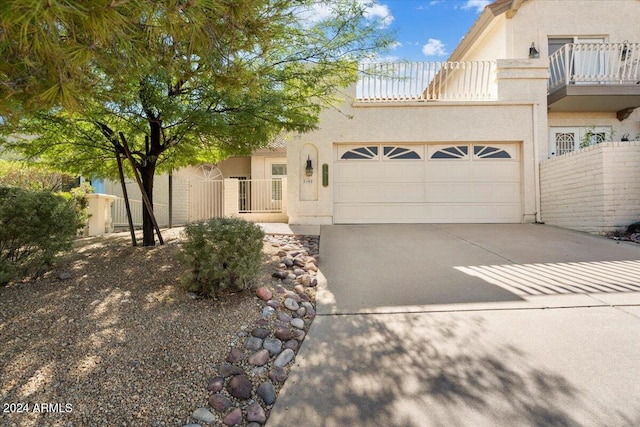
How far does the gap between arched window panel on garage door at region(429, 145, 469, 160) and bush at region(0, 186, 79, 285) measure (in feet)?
27.6

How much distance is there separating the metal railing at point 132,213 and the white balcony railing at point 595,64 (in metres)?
12.9

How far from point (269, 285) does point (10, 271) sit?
2816 mm

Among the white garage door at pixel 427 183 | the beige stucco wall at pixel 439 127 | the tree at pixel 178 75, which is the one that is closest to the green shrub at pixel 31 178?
the tree at pixel 178 75

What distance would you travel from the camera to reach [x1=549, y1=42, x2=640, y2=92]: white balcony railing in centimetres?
902

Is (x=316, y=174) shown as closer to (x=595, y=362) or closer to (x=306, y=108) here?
(x=306, y=108)

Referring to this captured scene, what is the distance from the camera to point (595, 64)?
9336mm

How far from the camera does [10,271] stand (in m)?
3.54

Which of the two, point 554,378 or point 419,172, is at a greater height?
point 419,172

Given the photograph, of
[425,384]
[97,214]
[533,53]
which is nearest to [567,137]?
[533,53]

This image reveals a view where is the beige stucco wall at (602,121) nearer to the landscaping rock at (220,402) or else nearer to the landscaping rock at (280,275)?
the landscaping rock at (280,275)

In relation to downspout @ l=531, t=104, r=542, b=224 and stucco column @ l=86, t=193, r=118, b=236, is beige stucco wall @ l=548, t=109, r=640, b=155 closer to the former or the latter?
downspout @ l=531, t=104, r=542, b=224

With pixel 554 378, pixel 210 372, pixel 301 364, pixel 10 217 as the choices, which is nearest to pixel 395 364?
pixel 301 364

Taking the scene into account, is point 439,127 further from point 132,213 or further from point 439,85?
point 132,213

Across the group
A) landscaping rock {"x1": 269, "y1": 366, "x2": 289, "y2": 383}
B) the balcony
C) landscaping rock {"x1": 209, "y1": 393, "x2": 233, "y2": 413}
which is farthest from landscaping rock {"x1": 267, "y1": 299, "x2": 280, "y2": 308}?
the balcony
